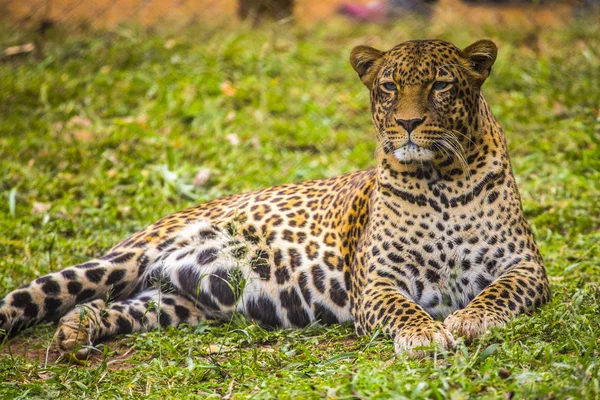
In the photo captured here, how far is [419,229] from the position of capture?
5.93 metres

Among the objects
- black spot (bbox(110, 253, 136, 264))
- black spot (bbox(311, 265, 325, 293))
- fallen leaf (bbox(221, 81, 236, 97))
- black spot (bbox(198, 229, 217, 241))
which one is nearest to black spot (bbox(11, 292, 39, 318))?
black spot (bbox(110, 253, 136, 264))

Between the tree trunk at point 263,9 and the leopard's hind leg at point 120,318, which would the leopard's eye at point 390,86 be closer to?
the leopard's hind leg at point 120,318

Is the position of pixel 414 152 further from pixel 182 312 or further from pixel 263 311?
pixel 182 312

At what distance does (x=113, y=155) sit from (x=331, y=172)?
2590 millimetres

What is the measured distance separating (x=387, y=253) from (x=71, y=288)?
8.30ft

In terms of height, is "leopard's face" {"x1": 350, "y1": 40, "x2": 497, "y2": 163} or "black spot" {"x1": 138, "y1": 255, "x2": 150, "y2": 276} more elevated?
"leopard's face" {"x1": 350, "y1": 40, "x2": 497, "y2": 163}

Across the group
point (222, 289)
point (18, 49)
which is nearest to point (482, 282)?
point (222, 289)

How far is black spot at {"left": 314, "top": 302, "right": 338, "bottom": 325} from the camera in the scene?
6535mm

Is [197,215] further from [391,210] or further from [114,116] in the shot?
[114,116]

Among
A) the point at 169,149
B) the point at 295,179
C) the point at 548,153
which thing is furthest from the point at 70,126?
the point at 548,153

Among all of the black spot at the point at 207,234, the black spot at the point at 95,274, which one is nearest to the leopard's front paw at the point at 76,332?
the black spot at the point at 95,274

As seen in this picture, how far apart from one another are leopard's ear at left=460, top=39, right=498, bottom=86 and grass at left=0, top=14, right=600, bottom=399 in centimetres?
163

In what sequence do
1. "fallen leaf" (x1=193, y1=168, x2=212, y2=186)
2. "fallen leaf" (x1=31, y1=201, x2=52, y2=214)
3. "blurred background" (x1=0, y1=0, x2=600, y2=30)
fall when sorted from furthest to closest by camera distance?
"blurred background" (x1=0, y1=0, x2=600, y2=30) → "fallen leaf" (x1=193, y1=168, x2=212, y2=186) → "fallen leaf" (x1=31, y1=201, x2=52, y2=214)

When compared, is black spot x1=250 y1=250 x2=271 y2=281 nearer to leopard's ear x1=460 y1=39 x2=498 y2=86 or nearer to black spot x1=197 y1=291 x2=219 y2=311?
black spot x1=197 y1=291 x2=219 y2=311
